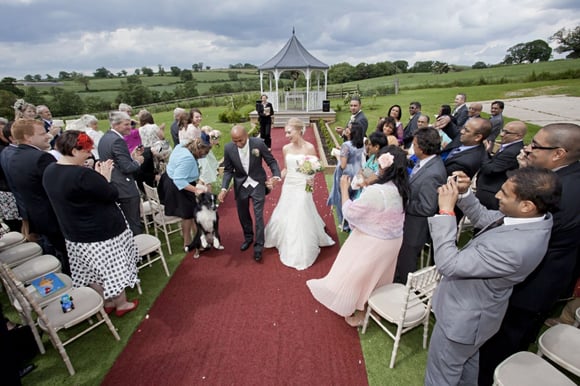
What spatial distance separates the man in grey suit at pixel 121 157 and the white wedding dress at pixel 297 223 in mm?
2470

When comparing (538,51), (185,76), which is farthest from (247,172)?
(538,51)

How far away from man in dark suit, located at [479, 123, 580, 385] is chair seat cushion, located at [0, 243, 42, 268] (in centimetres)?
591

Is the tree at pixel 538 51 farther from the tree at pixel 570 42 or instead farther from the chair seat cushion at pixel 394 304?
the chair seat cushion at pixel 394 304

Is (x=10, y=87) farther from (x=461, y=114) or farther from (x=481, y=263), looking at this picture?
(x=481, y=263)

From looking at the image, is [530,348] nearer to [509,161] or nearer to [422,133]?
[509,161]

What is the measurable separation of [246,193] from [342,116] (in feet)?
64.7

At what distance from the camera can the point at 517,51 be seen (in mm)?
75812

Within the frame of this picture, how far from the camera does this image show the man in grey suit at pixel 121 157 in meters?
4.38

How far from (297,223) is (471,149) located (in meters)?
2.78

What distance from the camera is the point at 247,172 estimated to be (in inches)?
194

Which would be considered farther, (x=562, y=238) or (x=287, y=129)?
(x=287, y=129)

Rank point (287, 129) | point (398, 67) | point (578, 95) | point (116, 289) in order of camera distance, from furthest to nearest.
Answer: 1. point (398, 67)
2. point (578, 95)
3. point (287, 129)
4. point (116, 289)

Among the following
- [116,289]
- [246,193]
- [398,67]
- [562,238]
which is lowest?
[116,289]

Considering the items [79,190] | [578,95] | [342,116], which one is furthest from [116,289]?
[578,95]
